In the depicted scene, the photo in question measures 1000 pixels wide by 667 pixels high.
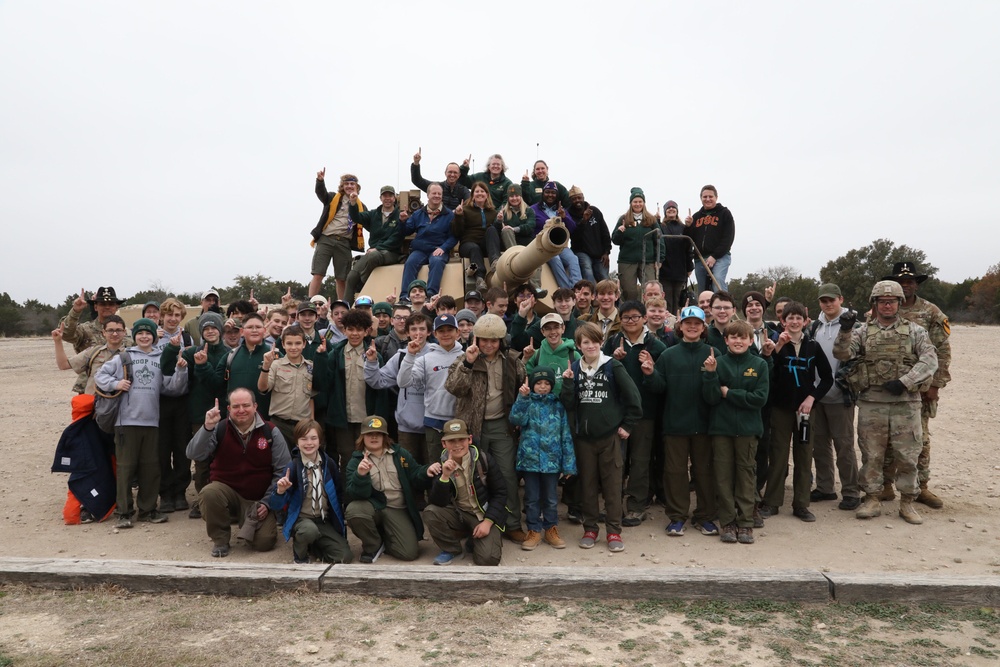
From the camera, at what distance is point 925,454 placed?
23.3ft

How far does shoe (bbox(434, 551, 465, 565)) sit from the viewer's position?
5562mm

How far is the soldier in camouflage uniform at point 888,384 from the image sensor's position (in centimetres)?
649

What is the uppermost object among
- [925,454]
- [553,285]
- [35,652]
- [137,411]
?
[553,285]

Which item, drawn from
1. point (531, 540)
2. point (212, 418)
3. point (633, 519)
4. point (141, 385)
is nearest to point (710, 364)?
point (633, 519)

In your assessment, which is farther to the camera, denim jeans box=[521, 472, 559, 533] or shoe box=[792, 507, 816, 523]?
shoe box=[792, 507, 816, 523]

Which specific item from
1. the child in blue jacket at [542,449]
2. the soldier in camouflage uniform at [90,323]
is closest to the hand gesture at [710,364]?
the child in blue jacket at [542,449]

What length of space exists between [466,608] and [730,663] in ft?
5.37

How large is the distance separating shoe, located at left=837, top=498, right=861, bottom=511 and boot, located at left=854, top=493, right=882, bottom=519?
0.64ft

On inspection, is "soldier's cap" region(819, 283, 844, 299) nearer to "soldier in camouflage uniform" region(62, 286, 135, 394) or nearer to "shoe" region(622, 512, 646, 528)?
"shoe" region(622, 512, 646, 528)

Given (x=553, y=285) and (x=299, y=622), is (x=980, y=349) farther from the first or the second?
(x=299, y=622)

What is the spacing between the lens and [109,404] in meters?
6.72

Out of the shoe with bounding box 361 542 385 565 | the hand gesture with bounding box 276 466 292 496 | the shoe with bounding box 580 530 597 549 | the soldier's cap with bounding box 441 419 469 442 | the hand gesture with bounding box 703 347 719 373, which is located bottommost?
the shoe with bounding box 361 542 385 565

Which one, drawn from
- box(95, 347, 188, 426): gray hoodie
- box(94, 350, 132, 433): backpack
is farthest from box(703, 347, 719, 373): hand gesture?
box(94, 350, 132, 433): backpack

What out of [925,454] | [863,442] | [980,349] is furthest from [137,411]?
[980,349]
